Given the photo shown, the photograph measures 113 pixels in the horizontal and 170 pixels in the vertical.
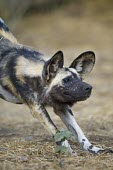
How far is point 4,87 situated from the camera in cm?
718

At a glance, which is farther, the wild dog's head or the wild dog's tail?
the wild dog's tail

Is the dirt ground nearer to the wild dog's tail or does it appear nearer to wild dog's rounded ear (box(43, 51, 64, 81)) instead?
wild dog's rounded ear (box(43, 51, 64, 81))

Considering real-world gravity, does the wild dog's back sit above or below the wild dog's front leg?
above

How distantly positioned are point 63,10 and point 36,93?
40.2ft

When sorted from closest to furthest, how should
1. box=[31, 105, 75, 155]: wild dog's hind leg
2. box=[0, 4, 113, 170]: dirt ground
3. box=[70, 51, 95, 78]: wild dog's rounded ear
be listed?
box=[0, 4, 113, 170]: dirt ground
box=[31, 105, 75, 155]: wild dog's hind leg
box=[70, 51, 95, 78]: wild dog's rounded ear

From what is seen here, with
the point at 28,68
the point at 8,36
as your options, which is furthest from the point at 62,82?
the point at 8,36

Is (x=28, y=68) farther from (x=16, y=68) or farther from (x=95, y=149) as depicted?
(x=95, y=149)

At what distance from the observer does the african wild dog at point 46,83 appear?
6629 millimetres

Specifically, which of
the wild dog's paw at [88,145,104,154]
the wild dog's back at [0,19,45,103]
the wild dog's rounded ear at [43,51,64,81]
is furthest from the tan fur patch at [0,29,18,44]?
A: the wild dog's paw at [88,145,104,154]

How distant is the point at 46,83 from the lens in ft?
22.3

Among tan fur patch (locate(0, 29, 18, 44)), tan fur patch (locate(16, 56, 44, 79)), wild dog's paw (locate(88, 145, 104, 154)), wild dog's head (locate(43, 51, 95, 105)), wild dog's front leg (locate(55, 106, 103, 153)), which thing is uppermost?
tan fur patch (locate(0, 29, 18, 44))

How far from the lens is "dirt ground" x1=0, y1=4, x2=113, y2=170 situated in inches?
236

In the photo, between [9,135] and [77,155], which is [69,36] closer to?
[9,135]

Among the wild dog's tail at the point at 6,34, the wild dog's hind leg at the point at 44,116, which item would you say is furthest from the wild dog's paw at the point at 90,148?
the wild dog's tail at the point at 6,34
